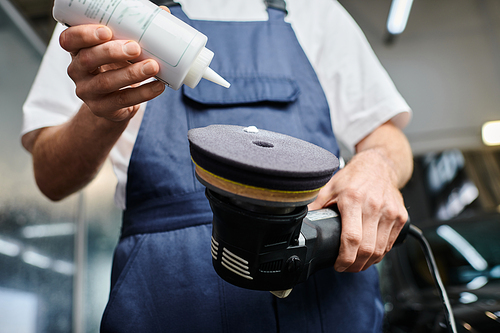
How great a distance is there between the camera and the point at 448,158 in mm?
4426

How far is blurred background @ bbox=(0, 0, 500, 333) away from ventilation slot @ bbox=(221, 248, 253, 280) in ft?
3.47

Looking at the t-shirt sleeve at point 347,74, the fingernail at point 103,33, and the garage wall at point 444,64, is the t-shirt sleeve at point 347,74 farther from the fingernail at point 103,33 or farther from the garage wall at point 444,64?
the garage wall at point 444,64

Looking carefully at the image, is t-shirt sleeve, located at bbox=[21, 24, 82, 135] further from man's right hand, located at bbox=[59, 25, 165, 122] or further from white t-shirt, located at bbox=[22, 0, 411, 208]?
man's right hand, located at bbox=[59, 25, 165, 122]

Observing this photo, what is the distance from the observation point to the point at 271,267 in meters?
0.51

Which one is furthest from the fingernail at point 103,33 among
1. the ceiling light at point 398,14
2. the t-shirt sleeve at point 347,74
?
the ceiling light at point 398,14

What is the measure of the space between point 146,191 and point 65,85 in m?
0.34

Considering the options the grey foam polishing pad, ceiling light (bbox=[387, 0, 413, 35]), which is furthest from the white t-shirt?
ceiling light (bbox=[387, 0, 413, 35])

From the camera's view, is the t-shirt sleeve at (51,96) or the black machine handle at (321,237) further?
the t-shirt sleeve at (51,96)

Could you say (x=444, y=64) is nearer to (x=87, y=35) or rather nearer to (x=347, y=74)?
(x=347, y=74)

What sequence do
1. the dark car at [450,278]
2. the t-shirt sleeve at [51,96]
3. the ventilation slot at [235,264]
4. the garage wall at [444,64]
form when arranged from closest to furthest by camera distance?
the ventilation slot at [235,264], the t-shirt sleeve at [51,96], the dark car at [450,278], the garage wall at [444,64]

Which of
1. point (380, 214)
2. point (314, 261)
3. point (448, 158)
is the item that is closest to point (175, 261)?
point (314, 261)

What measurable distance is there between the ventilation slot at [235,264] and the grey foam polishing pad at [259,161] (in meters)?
Result: 0.15

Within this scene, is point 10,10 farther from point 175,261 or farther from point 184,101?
A: point 175,261

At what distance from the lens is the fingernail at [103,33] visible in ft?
1.52
